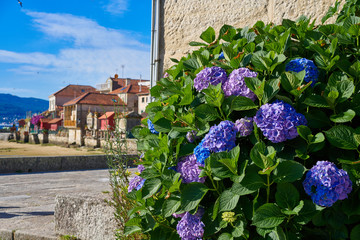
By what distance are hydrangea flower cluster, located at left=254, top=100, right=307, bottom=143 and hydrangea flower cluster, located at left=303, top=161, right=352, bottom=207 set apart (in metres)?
0.19

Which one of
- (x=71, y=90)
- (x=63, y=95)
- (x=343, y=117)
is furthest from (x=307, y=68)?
(x=71, y=90)

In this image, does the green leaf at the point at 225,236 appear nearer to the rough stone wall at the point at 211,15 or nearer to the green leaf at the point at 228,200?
the green leaf at the point at 228,200

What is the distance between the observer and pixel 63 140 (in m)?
42.2

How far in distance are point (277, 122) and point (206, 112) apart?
0.38 meters

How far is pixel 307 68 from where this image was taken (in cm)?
172

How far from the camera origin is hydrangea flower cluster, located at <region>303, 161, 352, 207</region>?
1360mm

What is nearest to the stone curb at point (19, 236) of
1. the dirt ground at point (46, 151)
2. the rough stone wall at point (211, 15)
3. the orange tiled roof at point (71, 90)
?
the rough stone wall at point (211, 15)

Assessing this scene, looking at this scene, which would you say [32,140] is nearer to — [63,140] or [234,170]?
[63,140]

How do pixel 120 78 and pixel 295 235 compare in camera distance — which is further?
pixel 120 78

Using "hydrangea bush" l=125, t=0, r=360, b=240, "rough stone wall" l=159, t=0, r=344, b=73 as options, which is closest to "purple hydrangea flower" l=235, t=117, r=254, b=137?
"hydrangea bush" l=125, t=0, r=360, b=240

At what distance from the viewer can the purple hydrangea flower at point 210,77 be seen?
70.1 inches

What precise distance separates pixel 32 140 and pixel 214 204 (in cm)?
4966

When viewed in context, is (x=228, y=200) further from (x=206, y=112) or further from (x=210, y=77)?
(x=210, y=77)

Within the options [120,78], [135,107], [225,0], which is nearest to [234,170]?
[225,0]
